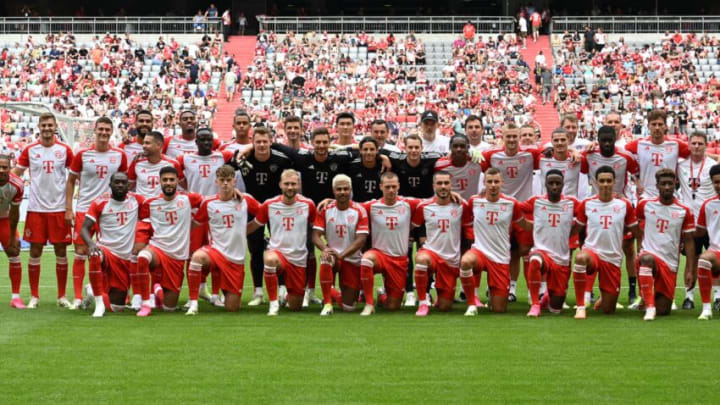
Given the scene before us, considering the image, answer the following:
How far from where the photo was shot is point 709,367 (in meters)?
7.22

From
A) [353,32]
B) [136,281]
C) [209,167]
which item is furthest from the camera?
[353,32]

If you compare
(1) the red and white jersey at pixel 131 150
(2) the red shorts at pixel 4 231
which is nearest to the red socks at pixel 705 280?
(1) the red and white jersey at pixel 131 150

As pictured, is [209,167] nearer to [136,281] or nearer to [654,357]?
[136,281]

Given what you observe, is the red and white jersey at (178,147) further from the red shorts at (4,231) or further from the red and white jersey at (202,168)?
the red shorts at (4,231)

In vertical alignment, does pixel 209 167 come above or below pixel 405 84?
below

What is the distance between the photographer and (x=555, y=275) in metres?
10.0

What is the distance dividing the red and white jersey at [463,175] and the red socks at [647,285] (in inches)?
73.6

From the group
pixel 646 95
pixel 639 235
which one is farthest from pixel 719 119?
pixel 639 235

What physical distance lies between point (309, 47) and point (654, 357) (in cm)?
3041

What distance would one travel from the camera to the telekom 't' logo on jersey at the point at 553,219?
33.1 ft

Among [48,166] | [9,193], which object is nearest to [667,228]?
[48,166]

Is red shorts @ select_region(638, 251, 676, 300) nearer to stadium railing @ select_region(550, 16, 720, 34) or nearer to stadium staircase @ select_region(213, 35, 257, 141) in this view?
stadium staircase @ select_region(213, 35, 257, 141)

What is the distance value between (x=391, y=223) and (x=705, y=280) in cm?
285

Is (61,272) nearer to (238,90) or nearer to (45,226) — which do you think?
(45,226)
